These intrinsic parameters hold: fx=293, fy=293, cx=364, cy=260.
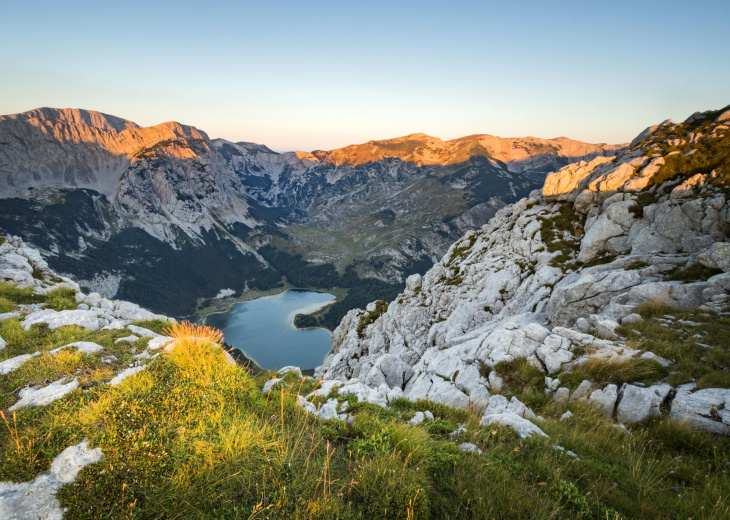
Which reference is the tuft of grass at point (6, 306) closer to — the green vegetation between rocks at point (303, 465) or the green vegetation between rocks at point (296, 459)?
the green vegetation between rocks at point (296, 459)

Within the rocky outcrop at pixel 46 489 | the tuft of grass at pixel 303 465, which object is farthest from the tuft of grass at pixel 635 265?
the rocky outcrop at pixel 46 489

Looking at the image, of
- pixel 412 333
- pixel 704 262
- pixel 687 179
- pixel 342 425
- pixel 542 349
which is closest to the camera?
pixel 342 425

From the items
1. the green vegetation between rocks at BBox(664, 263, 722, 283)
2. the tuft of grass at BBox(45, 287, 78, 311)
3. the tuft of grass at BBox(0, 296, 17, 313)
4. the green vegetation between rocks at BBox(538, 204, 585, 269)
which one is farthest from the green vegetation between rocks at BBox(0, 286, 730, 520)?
the green vegetation between rocks at BBox(538, 204, 585, 269)

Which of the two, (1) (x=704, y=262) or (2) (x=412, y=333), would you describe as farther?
(2) (x=412, y=333)

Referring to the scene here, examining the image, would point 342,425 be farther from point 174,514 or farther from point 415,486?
point 174,514

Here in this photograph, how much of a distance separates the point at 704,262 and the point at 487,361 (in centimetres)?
1657

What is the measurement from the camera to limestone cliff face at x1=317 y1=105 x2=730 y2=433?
15.9 metres

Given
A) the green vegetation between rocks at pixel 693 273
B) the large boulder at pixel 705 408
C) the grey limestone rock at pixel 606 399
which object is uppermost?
the green vegetation between rocks at pixel 693 273

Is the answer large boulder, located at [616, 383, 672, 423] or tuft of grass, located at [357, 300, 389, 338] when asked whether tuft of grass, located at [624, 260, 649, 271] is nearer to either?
large boulder, located at [616, 383, 672, 423]

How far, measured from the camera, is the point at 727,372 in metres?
9.93

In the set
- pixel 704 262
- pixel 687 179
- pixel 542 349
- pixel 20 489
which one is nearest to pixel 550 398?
pixel 542 349

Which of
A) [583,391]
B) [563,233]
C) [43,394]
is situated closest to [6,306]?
[43,394]

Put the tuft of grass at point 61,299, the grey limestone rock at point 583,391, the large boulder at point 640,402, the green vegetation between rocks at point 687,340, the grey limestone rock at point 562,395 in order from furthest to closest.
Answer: the tuft of grass at point 61,299 → the grey limestone rock at point 562,395 → the grey limestone rock at point 583,391 → the green vegetation between rocks at point 687,340 → the large boulder at point 640,402

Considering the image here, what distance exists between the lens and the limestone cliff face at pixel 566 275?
52.1 feet
